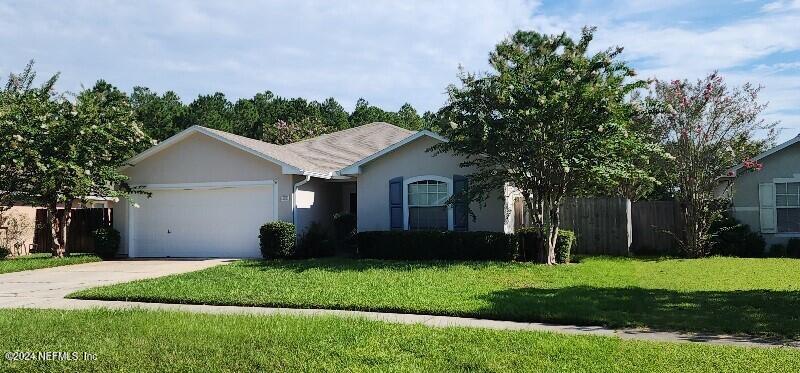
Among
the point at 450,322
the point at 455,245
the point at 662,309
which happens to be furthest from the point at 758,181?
the point at 450,322

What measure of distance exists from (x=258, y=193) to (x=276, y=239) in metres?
2.23

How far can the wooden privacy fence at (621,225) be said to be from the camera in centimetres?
1881

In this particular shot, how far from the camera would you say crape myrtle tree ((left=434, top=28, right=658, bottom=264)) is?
14.9 m

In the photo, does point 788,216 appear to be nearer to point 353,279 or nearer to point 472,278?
point 472,278

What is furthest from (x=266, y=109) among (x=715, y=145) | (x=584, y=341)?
(x=584, y=341)

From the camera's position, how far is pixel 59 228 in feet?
67.5

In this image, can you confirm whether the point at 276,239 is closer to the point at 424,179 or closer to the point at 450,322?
the point at 424,179

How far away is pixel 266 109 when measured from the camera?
53438mm

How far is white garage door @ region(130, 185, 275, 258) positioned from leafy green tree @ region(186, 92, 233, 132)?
2634 cm

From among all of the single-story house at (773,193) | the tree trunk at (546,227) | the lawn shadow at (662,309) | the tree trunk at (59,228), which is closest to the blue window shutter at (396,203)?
the tree trunk at (546,227)

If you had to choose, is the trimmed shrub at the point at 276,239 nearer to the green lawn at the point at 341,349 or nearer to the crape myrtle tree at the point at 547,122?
the crape myrtle tree at the point at 547,122

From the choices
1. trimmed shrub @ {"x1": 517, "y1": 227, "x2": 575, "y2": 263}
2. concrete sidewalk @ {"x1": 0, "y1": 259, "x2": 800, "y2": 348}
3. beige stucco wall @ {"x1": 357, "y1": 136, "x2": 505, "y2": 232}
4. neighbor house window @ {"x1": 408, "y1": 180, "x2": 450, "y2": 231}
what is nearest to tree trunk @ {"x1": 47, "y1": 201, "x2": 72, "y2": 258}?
concrete sidewalk @ {"x1": 0, "y1": 259, "x2": 800, "y2": 348}

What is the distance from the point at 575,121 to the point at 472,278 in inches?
197

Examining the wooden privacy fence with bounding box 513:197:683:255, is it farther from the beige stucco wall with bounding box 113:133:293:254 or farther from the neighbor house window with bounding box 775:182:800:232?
the beige stucco wall with bounding box 113:133:293:254
